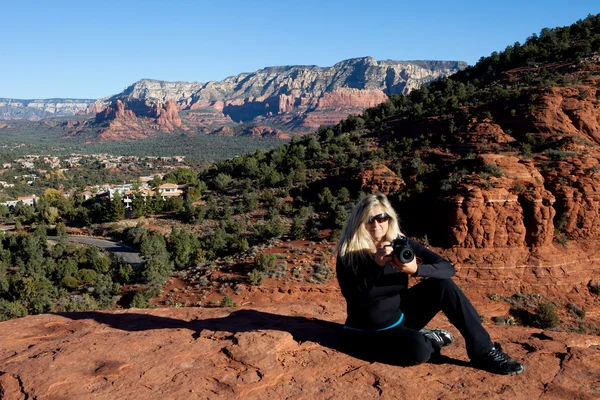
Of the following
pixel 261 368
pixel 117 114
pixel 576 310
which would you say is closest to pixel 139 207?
pixel 576 310

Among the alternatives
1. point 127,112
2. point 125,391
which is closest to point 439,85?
point 125,391

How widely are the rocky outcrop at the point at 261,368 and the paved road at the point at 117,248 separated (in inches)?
887

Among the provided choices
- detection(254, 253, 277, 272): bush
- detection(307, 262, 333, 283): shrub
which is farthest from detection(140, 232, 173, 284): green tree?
detection(307, 262, 333, 283): shrub

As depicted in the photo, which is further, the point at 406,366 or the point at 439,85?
the point at 439,85

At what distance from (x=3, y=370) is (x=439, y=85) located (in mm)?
45622

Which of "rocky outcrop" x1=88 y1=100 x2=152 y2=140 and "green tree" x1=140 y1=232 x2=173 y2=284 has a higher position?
"rocky outcrop" x1=88 y1=100 x2=152 y2=140

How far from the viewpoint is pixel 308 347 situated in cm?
459

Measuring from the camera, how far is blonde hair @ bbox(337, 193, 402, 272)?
13.0 feet

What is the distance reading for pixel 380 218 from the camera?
13.1 feet

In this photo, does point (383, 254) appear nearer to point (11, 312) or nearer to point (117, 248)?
point (11, 312)

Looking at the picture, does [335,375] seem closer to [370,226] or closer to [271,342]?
[271,342]

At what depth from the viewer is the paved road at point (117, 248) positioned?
91.9ft

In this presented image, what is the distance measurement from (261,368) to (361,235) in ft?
5.50

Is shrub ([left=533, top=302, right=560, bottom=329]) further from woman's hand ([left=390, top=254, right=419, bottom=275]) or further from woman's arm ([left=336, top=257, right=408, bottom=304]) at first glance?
woman's hand ([left=390, top=254, right=419, bottom=275])
